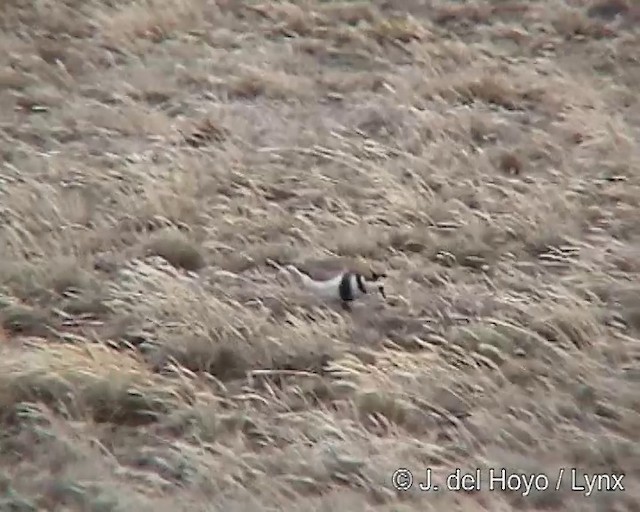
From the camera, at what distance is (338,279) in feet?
14.1

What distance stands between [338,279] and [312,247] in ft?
1.27

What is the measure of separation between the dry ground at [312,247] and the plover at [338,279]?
0.07 meters

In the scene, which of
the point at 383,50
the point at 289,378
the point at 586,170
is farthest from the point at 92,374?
the point at 383,50

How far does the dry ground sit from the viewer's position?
3371 millimetres

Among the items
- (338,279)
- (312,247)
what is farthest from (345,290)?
(312,247)

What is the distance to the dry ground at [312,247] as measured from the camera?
337 cm

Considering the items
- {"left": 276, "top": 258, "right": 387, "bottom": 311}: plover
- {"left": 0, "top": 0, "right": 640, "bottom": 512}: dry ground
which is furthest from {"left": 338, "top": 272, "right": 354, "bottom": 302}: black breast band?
{"left": 0, "top": 0, "right": 640, "bottom": 512}: dry ground

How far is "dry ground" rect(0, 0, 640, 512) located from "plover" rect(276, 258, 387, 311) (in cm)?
7

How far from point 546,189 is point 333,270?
115 cm

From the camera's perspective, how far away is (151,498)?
10.5 feet

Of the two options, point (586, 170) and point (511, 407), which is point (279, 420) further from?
point (586, 170)

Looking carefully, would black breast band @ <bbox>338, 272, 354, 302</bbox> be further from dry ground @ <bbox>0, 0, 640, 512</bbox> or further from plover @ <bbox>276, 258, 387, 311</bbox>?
dry ground @ <bbox>0, 0, 640, 512</bbox>

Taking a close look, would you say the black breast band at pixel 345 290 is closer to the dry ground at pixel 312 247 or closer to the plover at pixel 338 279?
the plover at pixel 338 279

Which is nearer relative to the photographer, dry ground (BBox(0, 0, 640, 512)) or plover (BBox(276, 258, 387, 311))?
dry ground (BBox(0, 0, 640, 512))
